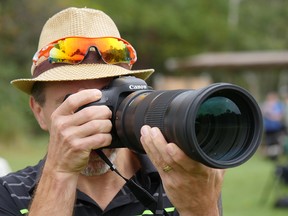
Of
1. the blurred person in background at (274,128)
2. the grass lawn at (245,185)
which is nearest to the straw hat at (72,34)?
the grass lawn at (245,185)

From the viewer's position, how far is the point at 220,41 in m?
36.6

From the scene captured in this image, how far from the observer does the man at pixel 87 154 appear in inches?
102

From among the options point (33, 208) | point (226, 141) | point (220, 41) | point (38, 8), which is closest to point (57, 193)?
point (33, 208)

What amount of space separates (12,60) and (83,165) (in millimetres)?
23316

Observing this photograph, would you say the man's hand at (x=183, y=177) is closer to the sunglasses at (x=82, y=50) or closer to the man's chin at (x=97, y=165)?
the man's chin at (x=97, y=165)

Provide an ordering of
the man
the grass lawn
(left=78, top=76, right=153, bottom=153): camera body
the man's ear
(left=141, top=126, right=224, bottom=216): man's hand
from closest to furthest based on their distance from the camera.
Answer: (left=141, top=126, right=224, bottom=216): man's hand < the man < (left=78, top=76, right=153, bottom=153): camera body < the man's ear < the grass lawn

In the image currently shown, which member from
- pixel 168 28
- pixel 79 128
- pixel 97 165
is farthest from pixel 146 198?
pixel 168 28

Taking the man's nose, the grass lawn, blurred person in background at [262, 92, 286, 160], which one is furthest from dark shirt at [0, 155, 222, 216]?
blurred person in background at [262, 92, 286, 160]

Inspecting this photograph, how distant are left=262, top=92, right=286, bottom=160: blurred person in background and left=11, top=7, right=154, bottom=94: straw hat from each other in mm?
15458

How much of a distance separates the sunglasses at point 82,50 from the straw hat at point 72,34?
0.09ft

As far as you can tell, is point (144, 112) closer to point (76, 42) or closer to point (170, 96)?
point (170, 96)

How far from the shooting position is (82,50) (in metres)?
3.30

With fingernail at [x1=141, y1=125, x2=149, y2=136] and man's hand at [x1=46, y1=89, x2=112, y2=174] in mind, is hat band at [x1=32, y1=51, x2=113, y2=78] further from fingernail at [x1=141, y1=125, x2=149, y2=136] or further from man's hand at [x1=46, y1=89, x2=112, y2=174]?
fingernail at [x1=141, y1=125, x2=149, y2=136]

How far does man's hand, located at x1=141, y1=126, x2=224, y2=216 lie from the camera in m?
2.45
